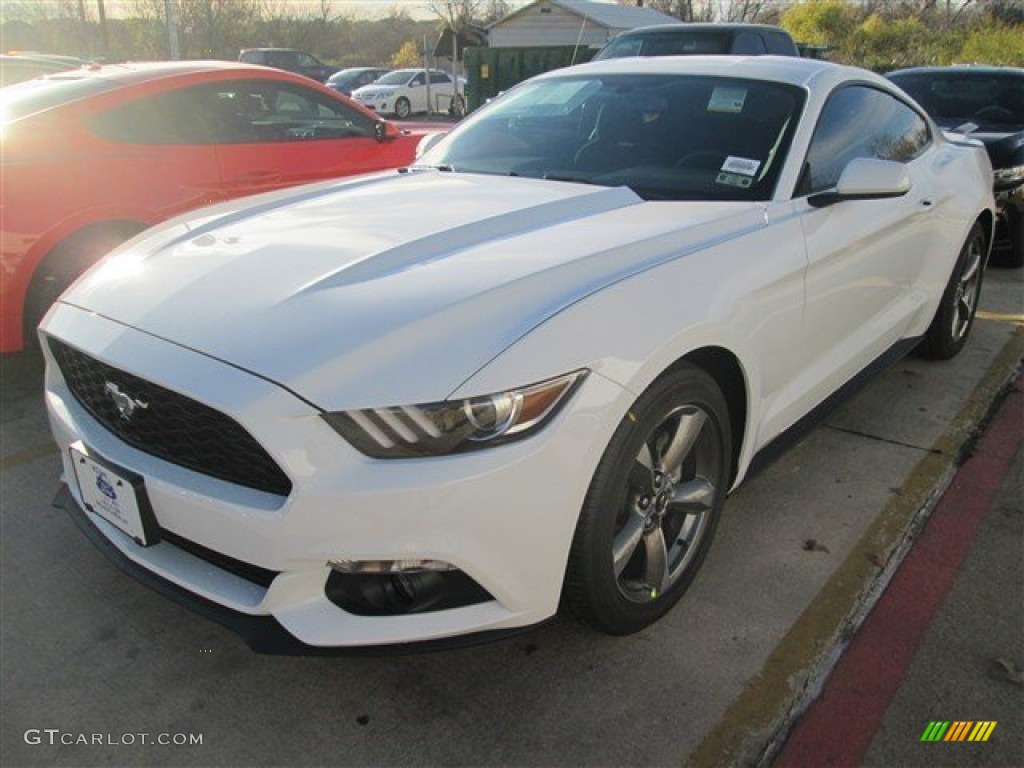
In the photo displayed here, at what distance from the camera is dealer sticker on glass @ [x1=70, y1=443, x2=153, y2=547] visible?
2055 mm

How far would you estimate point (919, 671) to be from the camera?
7.85ft

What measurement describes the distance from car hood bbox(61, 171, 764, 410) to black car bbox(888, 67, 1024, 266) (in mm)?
5141

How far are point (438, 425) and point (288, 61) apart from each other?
30926 mm

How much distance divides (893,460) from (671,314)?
1941 mm

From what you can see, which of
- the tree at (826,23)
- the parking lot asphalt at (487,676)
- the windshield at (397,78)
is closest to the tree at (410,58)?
the tree at (826,23)

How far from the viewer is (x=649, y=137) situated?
327 cm

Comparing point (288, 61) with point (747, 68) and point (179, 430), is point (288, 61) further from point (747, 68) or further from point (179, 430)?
point (179, 430)

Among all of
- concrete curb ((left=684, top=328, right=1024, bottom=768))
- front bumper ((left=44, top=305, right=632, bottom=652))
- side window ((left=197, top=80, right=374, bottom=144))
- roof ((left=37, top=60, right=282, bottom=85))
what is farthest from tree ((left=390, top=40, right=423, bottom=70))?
front bumper ((left=44, top=305, right=632, bottom=652))

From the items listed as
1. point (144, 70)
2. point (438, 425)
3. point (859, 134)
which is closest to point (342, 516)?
point (438, 425)

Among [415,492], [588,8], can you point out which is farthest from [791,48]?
[588,8]

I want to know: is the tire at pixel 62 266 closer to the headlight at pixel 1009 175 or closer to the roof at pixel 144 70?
the roof at pixel 144 70

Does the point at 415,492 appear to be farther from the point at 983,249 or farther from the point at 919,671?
the point at 983,249

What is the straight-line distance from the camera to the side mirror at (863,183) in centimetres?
296

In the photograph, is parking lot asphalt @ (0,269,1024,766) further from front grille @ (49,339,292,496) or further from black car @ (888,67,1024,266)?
black car @ (888,67,1024,266)
